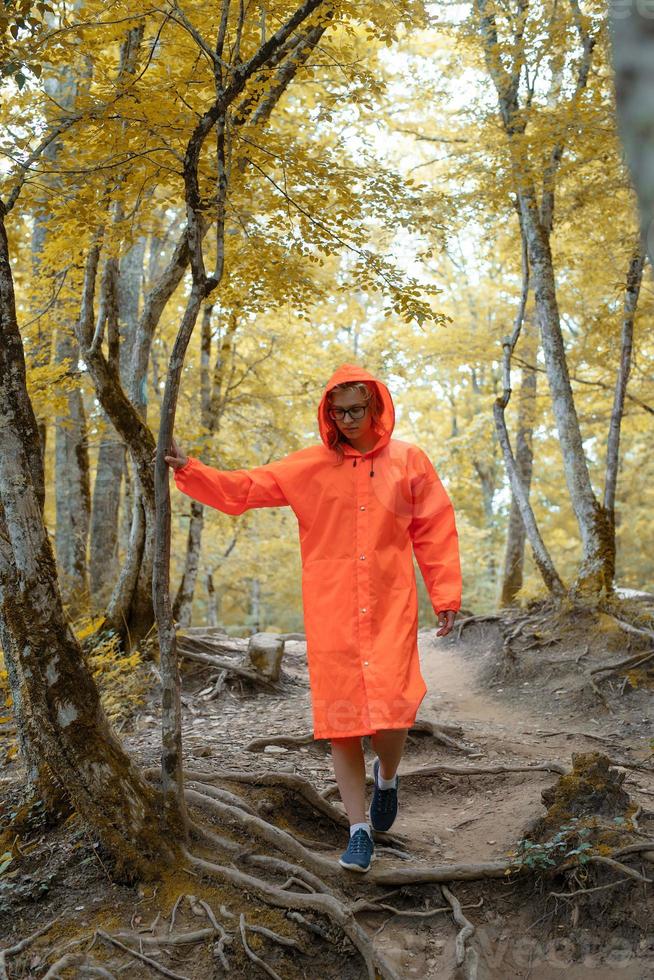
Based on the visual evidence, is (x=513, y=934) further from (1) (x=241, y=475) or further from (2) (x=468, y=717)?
Result: (2) (x=468, y=717)

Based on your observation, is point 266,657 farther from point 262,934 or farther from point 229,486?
point 262,934

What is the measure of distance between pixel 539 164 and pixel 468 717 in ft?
19.5

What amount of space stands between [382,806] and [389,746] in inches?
18.6

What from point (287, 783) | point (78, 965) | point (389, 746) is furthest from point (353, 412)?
point (78, 965)

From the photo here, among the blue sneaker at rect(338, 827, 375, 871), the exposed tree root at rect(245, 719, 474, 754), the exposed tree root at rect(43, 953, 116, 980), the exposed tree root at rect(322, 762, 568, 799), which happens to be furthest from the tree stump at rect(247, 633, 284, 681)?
the exposed tree root at rect(43, 953, 116, 980)

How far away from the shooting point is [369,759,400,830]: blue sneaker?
12.6ft

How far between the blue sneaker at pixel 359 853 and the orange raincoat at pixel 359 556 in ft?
1.61

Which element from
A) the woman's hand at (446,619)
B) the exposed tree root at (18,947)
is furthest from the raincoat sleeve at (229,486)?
the exposed tree root at (18,947)

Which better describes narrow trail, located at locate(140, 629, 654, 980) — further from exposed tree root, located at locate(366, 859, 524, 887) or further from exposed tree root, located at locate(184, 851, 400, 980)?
exposed tree root, located at locate(184, 851, 400, 980)

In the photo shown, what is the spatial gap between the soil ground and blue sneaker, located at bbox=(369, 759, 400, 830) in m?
0.16

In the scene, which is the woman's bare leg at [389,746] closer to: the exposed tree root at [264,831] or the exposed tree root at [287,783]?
the exposed tree root at [264,831]

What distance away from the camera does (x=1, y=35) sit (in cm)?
343

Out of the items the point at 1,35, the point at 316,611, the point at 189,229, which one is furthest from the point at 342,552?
the point at 1,35

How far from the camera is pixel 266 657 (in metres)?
8.12
